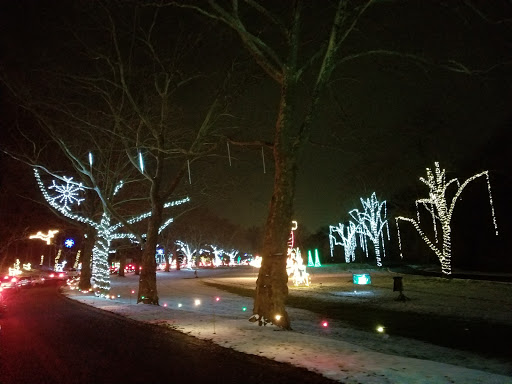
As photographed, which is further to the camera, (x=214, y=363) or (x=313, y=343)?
(x=313, y=343)

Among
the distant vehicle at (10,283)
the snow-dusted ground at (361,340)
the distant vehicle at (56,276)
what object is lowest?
the snow-dusted ground at (361,340)

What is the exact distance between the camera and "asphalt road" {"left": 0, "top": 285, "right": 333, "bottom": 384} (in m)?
7.44

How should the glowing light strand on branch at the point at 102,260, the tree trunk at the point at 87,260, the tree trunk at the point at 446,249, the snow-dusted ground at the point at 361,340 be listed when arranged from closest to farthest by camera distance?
1. the snow-dusted ground at the point at 361,340
2. the glowing light strand on branch at the point at 102,260
3. the tree trunk at the point at 87,260
4. the tree trunk at the point at 446,249

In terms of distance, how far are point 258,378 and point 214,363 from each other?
1.32 m

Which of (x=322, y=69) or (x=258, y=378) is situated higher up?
(x=322, y=69)

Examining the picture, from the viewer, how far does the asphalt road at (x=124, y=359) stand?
24.4 ft

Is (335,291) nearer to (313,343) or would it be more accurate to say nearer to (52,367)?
(313,343)

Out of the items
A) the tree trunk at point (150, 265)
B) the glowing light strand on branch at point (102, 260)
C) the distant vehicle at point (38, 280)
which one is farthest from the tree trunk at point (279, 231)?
the distant vehicle at point (38, 280)

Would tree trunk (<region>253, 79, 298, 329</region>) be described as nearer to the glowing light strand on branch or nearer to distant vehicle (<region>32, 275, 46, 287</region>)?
the glowing light strand on branch

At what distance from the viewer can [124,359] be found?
29.0 ft

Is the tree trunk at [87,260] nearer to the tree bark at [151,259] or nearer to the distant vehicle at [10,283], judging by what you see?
the distant vehicle at [10,283]

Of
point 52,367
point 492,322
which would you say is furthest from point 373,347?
point 52,367

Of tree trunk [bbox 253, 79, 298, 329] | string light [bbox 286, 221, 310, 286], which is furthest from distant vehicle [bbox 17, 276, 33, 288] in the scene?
tree trunk [bbox 253, 79, 298, 329]

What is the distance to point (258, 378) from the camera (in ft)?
24.2
